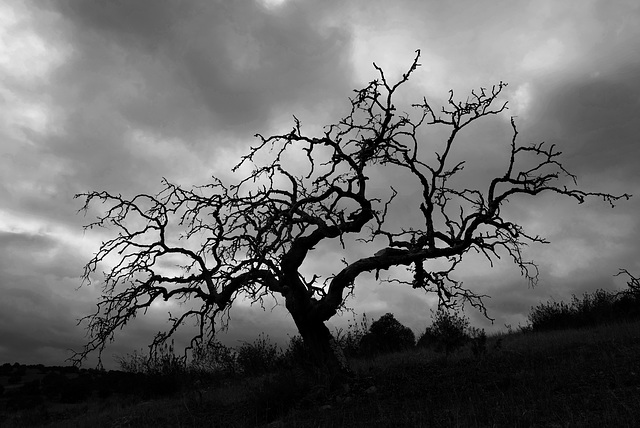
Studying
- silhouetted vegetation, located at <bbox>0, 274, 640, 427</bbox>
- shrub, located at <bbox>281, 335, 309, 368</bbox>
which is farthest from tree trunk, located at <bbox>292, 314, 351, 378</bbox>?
shrub, located at <bbox>281, 335, 309, 368</bbox>

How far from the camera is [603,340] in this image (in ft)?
46.2

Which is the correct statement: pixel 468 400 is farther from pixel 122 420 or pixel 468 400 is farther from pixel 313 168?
pixel 122 420

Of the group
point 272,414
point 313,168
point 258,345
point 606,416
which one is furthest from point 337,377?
point 258,345

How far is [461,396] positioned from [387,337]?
1317 centimetres

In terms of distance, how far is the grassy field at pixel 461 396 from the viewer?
24.6 ft

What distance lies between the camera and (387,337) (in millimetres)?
22266

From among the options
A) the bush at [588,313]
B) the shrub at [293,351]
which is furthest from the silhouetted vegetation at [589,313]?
the shrub at [293,351]

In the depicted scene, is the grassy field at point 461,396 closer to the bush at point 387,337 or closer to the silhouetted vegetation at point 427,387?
the silhouetted vegetation at point 427,387

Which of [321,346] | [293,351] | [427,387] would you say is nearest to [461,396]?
[427,387]

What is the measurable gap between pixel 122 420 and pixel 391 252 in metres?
8.31

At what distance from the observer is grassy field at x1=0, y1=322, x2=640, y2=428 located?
7492mm

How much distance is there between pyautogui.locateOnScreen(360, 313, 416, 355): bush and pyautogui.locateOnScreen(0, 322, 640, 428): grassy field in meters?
4.25

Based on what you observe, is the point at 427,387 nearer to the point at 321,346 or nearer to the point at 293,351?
the point at 321,346

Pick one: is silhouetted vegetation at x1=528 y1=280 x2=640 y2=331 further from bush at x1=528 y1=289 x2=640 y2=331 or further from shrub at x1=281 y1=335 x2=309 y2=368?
shrub at x1=281 y1=335 x2=309 y2=368
